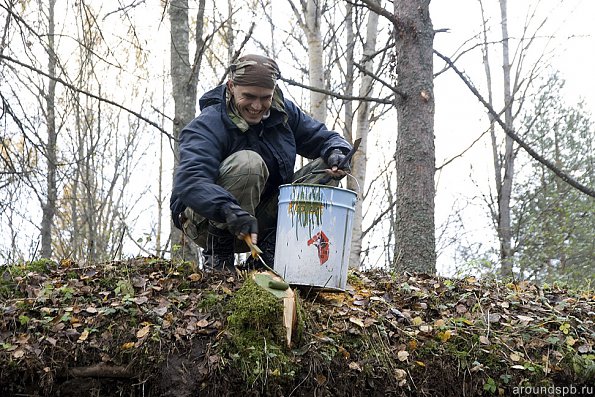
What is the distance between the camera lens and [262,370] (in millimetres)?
3340

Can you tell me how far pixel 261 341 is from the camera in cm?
349

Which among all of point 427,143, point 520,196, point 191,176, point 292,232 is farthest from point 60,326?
point 520,196

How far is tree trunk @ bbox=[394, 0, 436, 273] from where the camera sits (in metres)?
5.58

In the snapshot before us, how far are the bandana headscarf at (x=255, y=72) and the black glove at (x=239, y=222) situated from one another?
87 cm

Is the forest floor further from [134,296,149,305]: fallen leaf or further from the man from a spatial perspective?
the man

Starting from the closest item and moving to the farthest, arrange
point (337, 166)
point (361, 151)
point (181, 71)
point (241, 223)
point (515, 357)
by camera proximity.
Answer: point (241, 223) < point (515, 357) < point (337, 166) < point (181, 71) < point (361, 151)

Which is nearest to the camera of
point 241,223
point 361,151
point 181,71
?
point 241,223

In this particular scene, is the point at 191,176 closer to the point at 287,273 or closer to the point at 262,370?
the point at 287,273

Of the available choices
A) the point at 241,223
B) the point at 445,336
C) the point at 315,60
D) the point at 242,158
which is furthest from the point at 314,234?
the point at 315,60

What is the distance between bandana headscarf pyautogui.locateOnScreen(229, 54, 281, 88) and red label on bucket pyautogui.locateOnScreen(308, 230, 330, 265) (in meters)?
0.98

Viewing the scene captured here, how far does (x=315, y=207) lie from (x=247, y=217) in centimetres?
41

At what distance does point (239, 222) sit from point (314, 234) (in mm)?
451

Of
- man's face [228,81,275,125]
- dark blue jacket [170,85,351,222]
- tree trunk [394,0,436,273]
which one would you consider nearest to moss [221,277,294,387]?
dark blue jacket [170,85,351,222]

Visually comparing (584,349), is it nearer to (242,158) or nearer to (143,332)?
(242,158)
